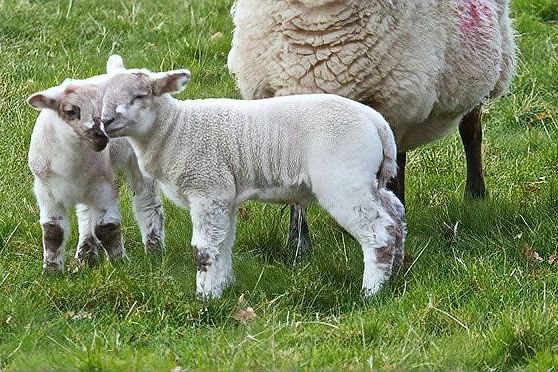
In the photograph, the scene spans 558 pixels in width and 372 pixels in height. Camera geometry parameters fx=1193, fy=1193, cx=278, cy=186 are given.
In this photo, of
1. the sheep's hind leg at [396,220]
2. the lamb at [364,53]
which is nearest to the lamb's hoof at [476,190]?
the lamb at [364,53]

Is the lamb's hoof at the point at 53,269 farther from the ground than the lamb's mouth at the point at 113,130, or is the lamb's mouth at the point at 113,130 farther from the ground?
the lamb's mouth at the point at 113,130

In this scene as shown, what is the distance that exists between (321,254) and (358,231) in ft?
2.24

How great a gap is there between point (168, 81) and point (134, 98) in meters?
0.18

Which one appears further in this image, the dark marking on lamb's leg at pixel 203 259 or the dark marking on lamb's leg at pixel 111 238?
the dark marking on lamb's leg at pixel 111 238

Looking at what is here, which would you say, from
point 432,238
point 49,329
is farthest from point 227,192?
point 432,238

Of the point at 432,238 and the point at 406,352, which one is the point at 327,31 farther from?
the point at 406,352

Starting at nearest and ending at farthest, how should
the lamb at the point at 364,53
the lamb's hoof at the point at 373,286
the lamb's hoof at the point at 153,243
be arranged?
1. the lamb's hoof at the point at 373,286
2. the lamb at the point at 364,53
3. the lamb's hoof at the point at 153,243

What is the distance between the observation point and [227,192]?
18.1ft

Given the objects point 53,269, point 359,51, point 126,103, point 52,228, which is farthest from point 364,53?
point 53,269

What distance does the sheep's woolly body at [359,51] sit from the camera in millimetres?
6098

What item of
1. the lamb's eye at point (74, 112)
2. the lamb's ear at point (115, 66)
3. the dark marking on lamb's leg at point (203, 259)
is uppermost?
the lamb's ear at point (115, 66)

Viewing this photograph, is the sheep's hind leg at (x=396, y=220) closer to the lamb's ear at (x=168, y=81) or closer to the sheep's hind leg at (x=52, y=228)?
the lamb's ear at (x=168, y=81)

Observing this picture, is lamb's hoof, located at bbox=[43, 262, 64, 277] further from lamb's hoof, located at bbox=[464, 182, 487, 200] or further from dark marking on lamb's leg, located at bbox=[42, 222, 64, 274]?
lamb's hoof, located at bbox=[464, 182, 487, 200]

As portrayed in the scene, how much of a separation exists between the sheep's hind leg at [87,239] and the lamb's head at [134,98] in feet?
2.41
